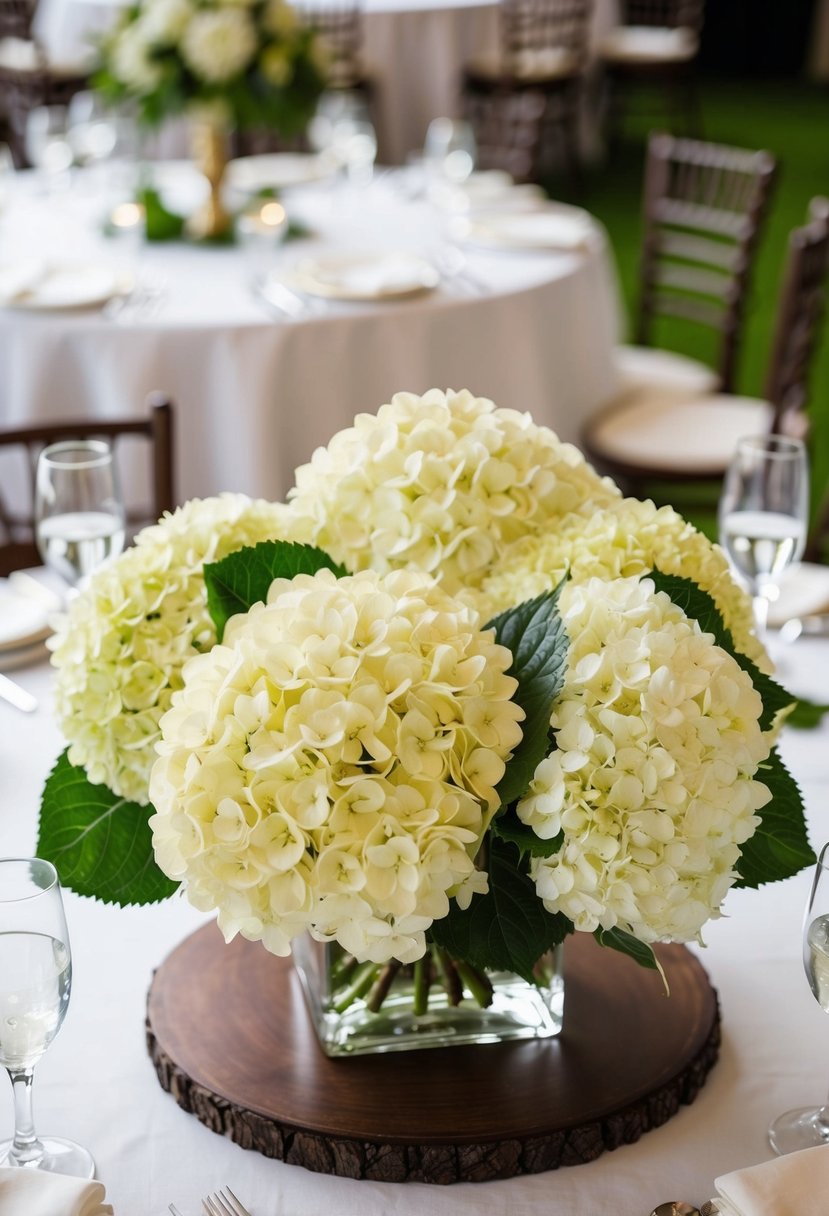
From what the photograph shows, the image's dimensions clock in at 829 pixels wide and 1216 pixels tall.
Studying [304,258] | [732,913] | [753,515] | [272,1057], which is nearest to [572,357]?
[304,258]

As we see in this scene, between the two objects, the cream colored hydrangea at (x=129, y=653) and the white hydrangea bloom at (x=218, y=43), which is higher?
the white hydrangea bloom at (x=218, y=43)

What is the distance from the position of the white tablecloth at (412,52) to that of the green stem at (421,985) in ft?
21.2

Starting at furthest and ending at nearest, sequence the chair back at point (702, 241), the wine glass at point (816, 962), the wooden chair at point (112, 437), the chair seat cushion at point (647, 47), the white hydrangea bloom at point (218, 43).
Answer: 1. the chair seat cushion at point (647, 47)
2. the chair back at point (702, 241)
3. the white hydrangea bloom at point (218, 43)
4. the wooden chair at point (112, 437)
5. the wine glass at point (816, 962)

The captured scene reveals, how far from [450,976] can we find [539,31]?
25.7 ft

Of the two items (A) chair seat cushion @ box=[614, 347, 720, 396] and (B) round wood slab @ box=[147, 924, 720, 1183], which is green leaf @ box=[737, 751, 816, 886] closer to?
(B) round wood slab @ box=[147, 924, 720, 1183]

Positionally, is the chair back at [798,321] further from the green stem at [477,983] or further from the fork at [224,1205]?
the fork at [224,1205]

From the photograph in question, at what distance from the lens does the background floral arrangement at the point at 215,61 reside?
3324mm

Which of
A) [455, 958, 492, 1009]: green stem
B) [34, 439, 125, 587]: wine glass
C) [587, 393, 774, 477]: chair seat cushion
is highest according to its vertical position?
[34, 439, 125, 587]: wine glass

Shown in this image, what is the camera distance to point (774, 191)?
4.30 m

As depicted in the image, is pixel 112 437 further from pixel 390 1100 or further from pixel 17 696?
pixel 390 1100

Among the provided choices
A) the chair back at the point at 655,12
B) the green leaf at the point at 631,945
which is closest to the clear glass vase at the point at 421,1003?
the green leaf at the point at 631,945

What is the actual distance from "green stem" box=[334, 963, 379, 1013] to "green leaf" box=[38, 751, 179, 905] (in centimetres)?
15

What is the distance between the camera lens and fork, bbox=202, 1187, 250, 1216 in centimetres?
95

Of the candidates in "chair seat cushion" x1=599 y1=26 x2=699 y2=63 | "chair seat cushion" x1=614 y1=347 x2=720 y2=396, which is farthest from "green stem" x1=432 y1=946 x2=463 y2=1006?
"chair seat cushion" x1=599 y1=26 x2=699 y2=63
